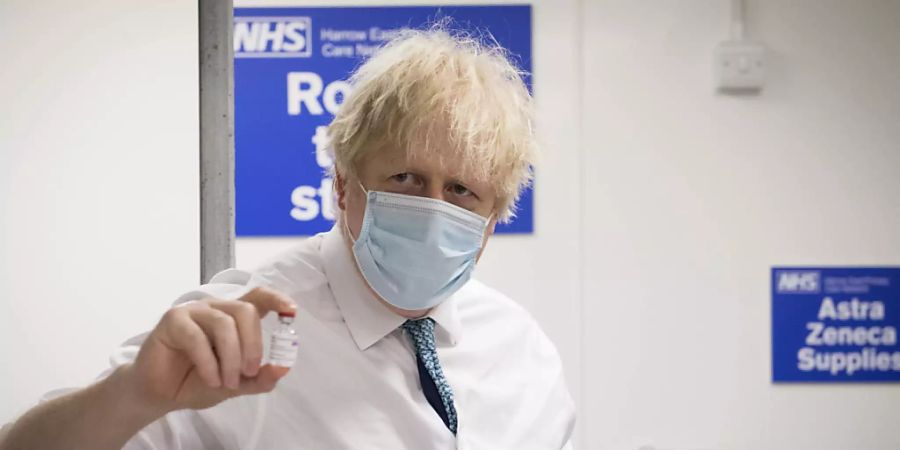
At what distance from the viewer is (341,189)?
1.18m

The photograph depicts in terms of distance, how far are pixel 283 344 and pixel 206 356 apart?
0.07 m

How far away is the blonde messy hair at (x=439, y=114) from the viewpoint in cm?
108

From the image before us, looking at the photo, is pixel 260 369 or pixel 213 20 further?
pixel 213 20

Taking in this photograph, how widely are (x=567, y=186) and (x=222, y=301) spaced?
1.73m

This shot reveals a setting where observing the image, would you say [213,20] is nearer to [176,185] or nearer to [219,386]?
[176,185]

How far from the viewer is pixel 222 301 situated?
750mm

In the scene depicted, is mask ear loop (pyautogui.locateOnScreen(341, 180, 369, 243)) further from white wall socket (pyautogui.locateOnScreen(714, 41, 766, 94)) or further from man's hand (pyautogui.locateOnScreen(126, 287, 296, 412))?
white wall socket (pyautogui.locateOnScreen(714, 41, 766, 94))

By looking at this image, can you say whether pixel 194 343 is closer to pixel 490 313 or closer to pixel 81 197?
pixel 490 313

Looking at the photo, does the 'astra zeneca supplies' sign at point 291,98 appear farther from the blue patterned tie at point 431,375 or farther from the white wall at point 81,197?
the blue patterned tie at point 431,375

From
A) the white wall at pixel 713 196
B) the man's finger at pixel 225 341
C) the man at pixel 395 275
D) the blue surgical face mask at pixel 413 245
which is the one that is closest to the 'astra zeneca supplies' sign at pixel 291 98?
the white wall at pixel 713 196

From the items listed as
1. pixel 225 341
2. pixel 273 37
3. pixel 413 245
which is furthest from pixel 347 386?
pixel 273 37

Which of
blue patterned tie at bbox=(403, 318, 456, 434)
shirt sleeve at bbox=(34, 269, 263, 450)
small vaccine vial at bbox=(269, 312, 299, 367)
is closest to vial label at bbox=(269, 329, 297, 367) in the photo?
small vaccine vial at bbox=(269, 312, 299, 367)

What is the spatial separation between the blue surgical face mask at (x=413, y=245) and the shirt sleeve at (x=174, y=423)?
7.3 inches

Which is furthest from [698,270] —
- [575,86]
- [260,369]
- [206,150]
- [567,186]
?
[260,369]
